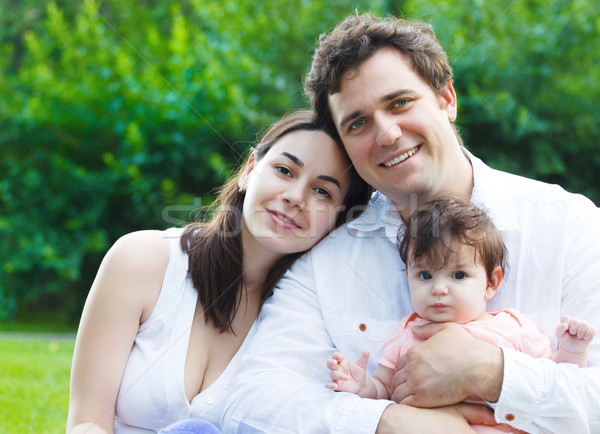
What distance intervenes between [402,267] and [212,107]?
402 centimetres

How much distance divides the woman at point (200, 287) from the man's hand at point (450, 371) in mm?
768

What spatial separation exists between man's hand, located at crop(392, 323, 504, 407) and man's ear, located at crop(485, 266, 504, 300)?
0.22 meters

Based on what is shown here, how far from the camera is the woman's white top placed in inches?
99.1

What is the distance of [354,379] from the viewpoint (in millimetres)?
2424

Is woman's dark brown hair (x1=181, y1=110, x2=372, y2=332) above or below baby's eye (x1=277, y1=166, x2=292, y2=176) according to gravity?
below

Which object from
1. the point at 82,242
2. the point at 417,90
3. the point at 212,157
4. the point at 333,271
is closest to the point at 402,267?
the point at 333,271

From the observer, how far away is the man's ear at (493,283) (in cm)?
243

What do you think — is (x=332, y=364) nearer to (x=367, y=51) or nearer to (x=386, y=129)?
(x=386, y=129)

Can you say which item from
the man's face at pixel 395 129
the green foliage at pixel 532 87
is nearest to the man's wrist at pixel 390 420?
the man's face at pixel 395 129

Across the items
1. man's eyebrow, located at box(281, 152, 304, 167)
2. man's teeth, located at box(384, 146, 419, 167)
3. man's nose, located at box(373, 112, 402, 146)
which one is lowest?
man's eyebrow, located at box(281, 152, 304, 167)

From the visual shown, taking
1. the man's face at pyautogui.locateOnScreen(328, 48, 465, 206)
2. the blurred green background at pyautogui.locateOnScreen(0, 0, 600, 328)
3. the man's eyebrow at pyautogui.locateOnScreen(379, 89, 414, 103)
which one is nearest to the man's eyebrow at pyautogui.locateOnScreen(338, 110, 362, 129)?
the man's face at pyautogui.locateOnScreen(328, 48, 465, 206)

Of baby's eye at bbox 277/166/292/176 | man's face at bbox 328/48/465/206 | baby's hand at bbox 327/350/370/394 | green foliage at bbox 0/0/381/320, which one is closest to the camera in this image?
baby's hand at bbox 327/350/370/394

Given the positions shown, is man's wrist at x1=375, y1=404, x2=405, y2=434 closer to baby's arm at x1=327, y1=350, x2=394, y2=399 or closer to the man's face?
baby's arm at x1=327, y1=350, x2=394, y2=399

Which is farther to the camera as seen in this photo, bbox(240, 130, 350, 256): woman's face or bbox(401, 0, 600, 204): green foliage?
bbox(401, 0, 600, 204): green foliage
